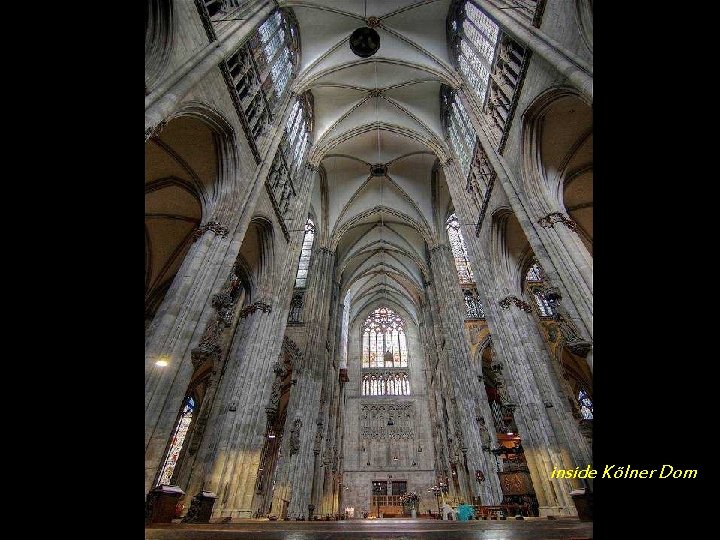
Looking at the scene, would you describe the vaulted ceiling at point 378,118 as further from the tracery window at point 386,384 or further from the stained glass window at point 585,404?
the stained glass window at point 585,404

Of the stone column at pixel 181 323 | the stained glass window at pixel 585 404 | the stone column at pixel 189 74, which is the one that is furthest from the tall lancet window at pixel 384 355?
the stone column at pixel 189 74

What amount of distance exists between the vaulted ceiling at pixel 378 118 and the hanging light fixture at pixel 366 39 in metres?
0.29

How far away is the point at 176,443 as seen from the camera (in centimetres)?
1684

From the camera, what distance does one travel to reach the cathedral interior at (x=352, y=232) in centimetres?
760

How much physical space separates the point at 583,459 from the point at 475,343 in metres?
9.37

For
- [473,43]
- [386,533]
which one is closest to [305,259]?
[473,43]

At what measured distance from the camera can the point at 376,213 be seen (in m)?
24.6

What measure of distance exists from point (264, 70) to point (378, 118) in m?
8.39

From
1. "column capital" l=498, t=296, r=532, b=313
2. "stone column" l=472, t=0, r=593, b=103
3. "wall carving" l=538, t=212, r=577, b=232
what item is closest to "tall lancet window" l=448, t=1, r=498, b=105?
"stone column" l=472, t=0, r=593, b=103

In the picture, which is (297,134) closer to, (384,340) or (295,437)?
(295,437)

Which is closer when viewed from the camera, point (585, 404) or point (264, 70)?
point (264, 70)
